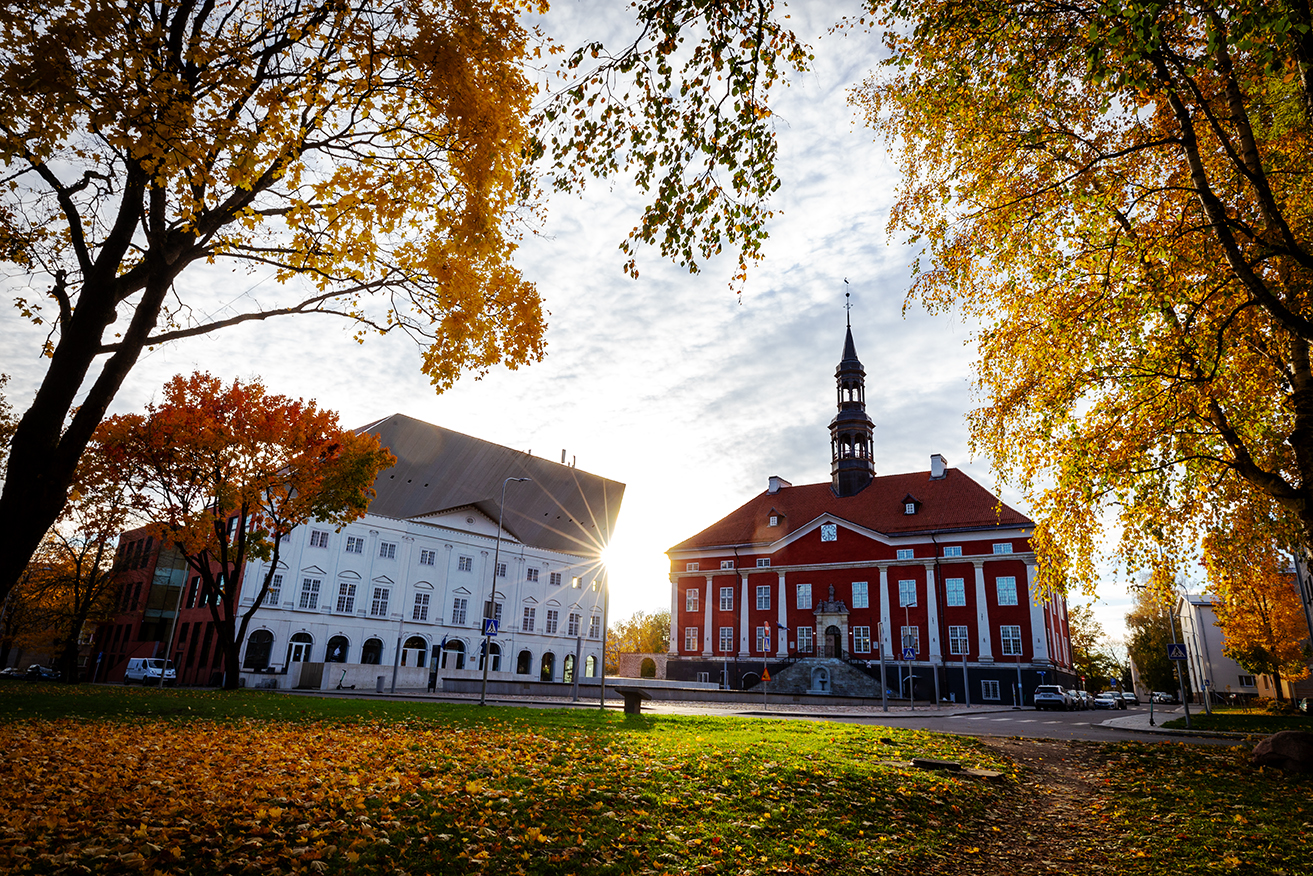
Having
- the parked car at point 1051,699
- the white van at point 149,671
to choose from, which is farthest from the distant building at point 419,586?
the parked car at point 1051,699

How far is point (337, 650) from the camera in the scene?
1917 inches

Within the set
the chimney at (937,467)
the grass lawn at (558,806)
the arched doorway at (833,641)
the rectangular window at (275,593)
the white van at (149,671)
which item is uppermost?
the chimney at (937,467)

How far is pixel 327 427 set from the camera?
25656 millimetres

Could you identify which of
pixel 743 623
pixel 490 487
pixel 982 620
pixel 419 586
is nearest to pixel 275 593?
pixel 419 586

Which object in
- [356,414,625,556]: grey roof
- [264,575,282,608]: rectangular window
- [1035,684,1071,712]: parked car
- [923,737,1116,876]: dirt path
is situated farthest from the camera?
[356,414,625,556]: grey roof

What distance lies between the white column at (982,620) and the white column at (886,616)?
18.8ft

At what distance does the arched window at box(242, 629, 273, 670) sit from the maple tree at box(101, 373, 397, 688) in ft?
71.0

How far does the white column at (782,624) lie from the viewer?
58.7m

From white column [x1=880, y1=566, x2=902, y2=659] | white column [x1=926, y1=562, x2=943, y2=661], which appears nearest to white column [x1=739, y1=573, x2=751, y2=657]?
white column [x1=880, y1=566, x2=902, y2=659]

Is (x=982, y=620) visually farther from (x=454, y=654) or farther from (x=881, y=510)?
(x=454, y=654)

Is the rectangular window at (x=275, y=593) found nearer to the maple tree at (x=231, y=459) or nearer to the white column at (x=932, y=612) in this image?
the maple tree at (x=231, y=459)

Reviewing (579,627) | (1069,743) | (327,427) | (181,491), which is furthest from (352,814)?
(579,627)

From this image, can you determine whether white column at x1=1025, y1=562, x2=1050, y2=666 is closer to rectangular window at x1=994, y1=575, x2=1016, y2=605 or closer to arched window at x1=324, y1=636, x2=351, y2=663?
rectangular window at x1=994, y1=575, x2=1016, y2=605

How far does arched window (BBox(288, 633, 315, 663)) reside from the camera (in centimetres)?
4644
